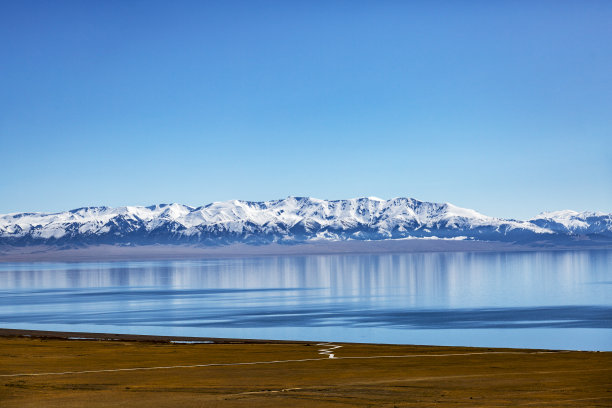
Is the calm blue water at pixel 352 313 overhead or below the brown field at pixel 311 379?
below

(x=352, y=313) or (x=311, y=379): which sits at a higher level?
(x=311, y=379)

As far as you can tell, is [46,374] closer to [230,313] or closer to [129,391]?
[129,391]

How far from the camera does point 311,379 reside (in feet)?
59.7

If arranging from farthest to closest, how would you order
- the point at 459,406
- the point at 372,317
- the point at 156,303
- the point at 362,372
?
the point at 156,303 < the point at 372,317 < the point at 362,372 < the point at 459,406

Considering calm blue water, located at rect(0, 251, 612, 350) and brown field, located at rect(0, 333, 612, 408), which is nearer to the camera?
brown field, located at rect(0, 333, 612, 408)

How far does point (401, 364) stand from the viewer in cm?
2133

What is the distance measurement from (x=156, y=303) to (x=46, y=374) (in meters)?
45.9

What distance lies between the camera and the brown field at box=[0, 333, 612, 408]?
594 inches

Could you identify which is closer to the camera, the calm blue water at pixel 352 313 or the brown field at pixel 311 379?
the brown field at pixel 311 379

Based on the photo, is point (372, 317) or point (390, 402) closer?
point (390, 402)

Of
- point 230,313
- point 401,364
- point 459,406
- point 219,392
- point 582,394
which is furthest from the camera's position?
point 230,313

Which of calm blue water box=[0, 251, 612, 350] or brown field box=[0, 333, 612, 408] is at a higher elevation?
brown field box=[0, 333, 612, 408]

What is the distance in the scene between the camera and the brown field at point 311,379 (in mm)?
15094

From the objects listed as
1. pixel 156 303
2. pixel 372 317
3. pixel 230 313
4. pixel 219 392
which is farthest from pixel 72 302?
pixel 219 392
